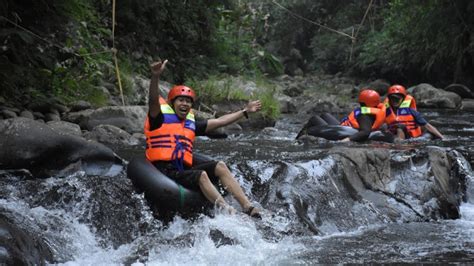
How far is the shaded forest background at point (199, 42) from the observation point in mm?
8953

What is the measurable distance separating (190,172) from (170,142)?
48cm

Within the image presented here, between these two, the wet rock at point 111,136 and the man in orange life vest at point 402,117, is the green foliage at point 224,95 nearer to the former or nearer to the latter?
the man in orange life vest at point 402,117

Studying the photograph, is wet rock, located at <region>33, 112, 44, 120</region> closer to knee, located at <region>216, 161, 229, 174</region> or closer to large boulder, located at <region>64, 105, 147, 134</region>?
large boulder, located at <region>64, 105, 147, 134</region>

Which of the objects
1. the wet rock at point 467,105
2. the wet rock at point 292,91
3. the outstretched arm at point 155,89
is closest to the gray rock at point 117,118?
the outstretched arm at point 155,89

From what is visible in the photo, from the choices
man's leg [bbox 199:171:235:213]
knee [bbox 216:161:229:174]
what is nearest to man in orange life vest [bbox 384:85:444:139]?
knee [bbox 216:161:229:174]

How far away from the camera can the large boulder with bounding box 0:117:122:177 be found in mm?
6492

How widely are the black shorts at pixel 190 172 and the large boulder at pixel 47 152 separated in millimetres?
969

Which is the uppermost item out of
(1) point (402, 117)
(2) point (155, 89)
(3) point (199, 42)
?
(2) point (155, 89)

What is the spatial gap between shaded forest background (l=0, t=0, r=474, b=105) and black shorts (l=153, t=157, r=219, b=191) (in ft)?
5.81

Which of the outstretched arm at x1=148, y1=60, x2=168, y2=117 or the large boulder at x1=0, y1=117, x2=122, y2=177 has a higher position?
the outstretched arm at x1=148, y1=60, x2=168, y2=117

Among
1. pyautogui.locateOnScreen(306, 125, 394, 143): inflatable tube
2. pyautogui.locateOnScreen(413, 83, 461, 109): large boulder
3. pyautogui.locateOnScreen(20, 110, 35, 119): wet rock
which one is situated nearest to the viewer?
pyautogui.locateOnScreen(20, 110, 35, 119): wet rock

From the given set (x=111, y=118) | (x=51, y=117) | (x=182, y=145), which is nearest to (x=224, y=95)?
(x=111, y=118)

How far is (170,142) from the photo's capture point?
617cm

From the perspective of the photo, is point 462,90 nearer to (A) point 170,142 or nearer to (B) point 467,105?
(B) point 467,105
